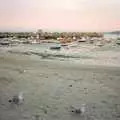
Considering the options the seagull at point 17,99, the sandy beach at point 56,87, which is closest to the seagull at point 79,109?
the sandy beach at point 56,87

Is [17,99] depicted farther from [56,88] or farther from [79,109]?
[79,109]

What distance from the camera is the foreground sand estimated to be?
5.48 ft

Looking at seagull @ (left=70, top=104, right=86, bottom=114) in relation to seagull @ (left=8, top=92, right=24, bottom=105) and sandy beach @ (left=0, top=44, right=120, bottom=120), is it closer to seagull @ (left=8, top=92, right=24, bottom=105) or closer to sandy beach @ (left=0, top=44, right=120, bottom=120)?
sandy beach @ (left=0, top=44, right=120, bottom=120)

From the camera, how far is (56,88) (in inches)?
70.9

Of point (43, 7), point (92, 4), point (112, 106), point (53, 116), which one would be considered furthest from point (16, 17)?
point (112, 106)

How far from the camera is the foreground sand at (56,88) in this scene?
1669 millimetres

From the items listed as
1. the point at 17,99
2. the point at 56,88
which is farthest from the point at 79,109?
the point at 17,99

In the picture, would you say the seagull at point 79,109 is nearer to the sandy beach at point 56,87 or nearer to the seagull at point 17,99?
the sandy beach at point 56,87

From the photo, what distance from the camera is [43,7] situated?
6.23ft

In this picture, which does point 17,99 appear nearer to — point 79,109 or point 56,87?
point 56,87

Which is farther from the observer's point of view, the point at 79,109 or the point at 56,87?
the point at 56,87

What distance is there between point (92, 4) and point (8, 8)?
2.13 feet

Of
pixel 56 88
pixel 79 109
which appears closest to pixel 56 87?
pixel 56 88

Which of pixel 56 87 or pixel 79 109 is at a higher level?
pixel 56 87
